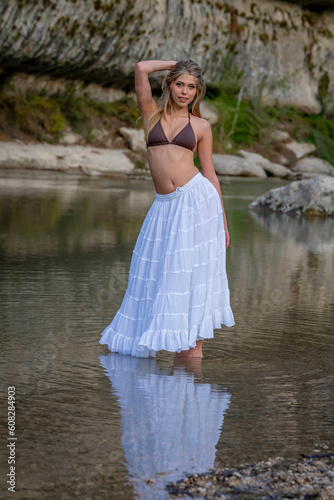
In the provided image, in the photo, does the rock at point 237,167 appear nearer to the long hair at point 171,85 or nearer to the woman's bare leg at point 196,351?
the long hair at point 171,85

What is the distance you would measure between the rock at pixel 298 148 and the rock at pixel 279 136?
1.22 ft

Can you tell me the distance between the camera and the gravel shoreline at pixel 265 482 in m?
2.79

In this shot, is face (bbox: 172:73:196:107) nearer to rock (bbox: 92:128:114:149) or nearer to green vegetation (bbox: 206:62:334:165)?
rock (bbox: 92:128:114:149)

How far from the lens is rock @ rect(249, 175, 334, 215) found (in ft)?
55.3

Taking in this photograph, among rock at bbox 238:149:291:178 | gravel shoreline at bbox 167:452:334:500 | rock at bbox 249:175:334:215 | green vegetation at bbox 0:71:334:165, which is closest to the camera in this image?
→ gravel shoreline at bbox 167:452:334:500

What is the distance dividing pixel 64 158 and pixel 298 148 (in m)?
14.5

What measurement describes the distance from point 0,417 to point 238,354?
1952 millimetres

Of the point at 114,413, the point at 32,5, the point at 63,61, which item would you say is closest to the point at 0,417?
the point at 114,413

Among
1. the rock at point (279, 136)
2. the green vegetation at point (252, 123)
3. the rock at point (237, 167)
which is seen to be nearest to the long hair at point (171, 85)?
the rock at point (237, 167)

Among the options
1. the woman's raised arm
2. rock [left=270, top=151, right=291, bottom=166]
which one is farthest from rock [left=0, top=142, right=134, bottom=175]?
the woman's raised arm

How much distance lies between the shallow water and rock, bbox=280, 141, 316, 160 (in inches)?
1162

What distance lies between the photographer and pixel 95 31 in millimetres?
33000

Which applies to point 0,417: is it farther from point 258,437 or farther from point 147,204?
point 147,204

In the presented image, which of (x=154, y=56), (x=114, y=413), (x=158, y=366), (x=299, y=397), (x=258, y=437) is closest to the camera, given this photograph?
(x=258, y=437)
